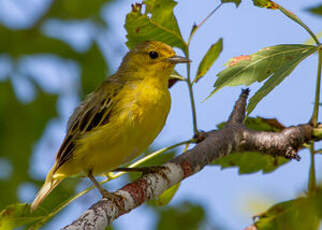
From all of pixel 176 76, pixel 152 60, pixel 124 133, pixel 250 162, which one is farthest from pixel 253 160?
pixel 152 60

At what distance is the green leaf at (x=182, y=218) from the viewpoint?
420cm

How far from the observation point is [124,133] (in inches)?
133

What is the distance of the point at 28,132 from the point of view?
180 inches

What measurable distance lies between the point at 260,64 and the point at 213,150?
0.74m

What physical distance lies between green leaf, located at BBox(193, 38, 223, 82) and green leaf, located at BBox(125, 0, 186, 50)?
0.23 m

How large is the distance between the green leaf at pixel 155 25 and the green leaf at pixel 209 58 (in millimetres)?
230

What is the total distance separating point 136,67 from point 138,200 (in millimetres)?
1897

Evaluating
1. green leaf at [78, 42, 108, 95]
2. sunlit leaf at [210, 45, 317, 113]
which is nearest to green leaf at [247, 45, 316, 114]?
sunlit leaf at [210, 45, 317, 113]

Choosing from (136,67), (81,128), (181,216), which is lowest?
(181,216)

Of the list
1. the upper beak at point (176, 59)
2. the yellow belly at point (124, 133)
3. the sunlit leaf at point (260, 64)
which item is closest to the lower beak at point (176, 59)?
the upper beak at point (176, 59)

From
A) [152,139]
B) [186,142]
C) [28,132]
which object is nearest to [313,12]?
[186,142]

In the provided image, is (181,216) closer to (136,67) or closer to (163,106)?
(163,106)

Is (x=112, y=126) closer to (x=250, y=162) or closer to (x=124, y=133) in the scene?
(x=124, y=133)

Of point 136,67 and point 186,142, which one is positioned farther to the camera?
point 136,67
